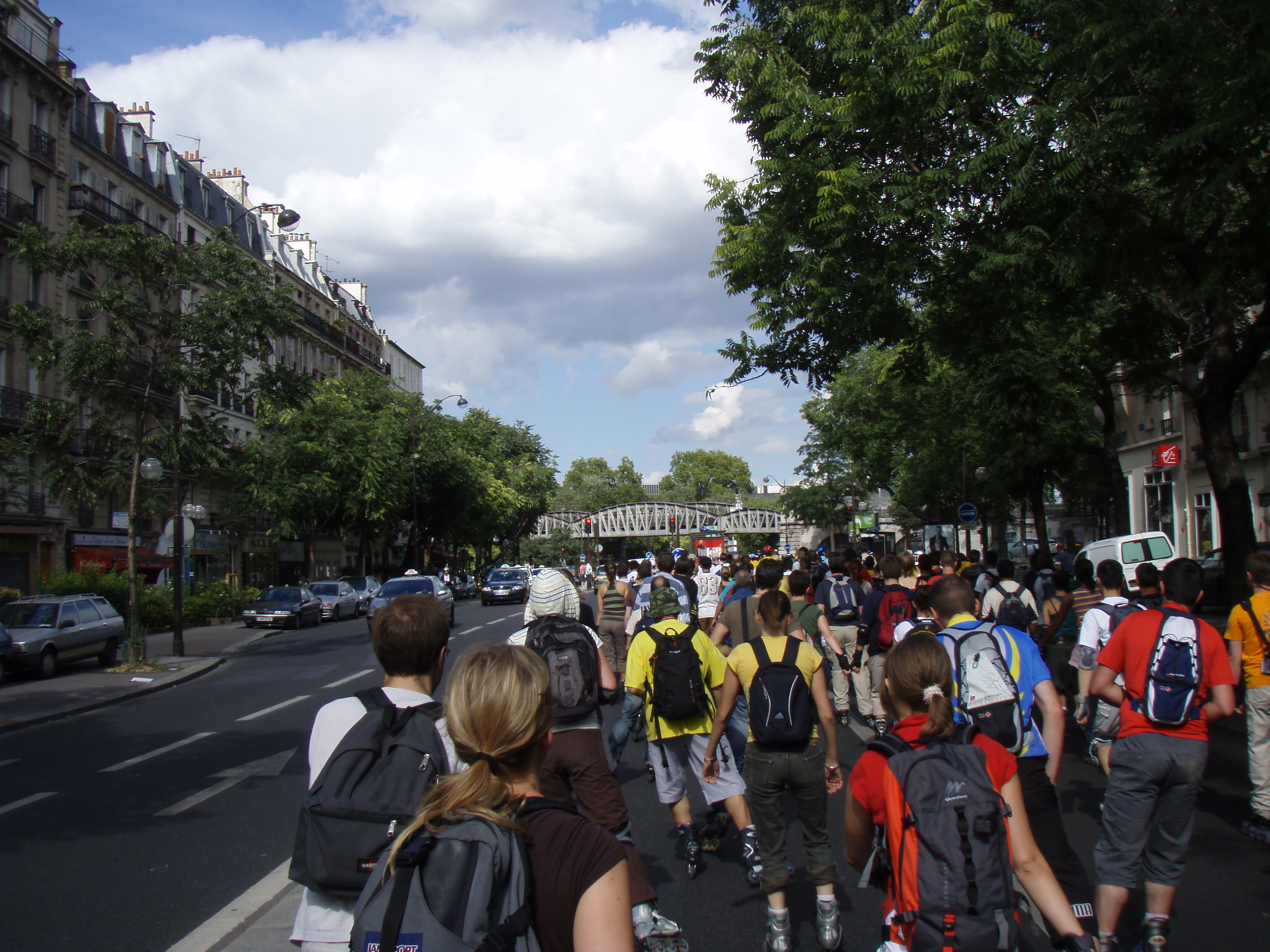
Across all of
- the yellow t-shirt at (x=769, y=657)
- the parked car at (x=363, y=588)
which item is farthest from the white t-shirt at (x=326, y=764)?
the parked car at (x=363, y=588)

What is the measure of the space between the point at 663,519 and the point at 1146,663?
135 m

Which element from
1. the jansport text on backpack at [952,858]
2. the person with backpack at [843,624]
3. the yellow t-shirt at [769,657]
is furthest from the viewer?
the person with backpack at [843,624]

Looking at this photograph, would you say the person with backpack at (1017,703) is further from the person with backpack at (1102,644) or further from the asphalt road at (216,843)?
the asphalt road at (216,843)

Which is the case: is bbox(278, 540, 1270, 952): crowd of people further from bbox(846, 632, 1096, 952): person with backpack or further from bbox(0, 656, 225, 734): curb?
bbox(0, 656, 225, 734): curb

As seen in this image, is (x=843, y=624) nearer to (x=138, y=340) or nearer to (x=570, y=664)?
(x=570, y=664)

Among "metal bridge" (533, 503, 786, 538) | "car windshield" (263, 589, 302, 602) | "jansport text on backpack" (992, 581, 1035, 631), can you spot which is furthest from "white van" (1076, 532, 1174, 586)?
"metal bridge" (533, 503, 786, 538)

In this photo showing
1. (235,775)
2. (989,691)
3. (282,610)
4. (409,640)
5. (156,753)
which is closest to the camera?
(409,640)

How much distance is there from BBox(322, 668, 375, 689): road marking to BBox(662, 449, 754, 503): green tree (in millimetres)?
143181

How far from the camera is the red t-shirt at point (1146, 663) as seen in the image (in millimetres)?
4520

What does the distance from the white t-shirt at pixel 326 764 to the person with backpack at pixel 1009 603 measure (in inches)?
Answer: 189

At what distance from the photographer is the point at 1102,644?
19.6 feet

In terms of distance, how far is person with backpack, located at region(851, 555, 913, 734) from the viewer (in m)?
9.39

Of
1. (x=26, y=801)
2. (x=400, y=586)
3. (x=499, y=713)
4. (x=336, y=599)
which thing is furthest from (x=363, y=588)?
(x=499, y=713)

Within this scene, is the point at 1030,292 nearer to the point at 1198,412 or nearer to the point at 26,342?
the point at 1198,412
